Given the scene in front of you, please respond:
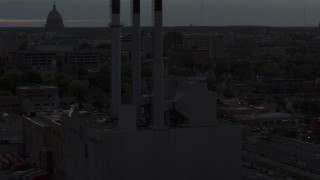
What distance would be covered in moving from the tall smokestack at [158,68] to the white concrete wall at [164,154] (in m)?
0.24

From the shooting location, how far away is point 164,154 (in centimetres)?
549

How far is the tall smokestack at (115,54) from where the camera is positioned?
6449mm

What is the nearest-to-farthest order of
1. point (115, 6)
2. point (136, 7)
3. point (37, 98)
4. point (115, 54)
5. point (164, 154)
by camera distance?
1. point (164, 154)
2. point (136, 7)
3. point (115, 6)
4. point (115, 54)
5. point (37, 98)

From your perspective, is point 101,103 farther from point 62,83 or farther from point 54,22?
point 54,22

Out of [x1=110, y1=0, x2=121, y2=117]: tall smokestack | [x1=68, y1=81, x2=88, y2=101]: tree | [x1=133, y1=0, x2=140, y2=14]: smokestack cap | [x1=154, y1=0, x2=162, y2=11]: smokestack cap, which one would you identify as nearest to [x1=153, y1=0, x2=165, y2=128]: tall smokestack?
[x1=154, y1=0, x2=162, y2=11]: smokestack cap

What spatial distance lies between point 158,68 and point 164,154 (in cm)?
70

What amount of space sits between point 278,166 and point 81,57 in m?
21.0

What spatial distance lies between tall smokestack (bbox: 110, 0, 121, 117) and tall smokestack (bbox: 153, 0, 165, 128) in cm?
70

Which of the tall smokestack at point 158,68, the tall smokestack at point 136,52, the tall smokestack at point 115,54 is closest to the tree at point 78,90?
the tall smokestack at point 115,54

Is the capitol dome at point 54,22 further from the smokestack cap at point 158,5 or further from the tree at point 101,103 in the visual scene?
the smokestack cap at point 158,5

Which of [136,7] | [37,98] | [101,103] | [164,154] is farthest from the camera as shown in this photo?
[37,98]

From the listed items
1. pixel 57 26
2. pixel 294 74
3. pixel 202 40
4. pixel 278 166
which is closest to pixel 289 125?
pixel 278 166

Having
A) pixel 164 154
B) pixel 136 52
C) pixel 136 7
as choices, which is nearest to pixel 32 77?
pixel 136 52

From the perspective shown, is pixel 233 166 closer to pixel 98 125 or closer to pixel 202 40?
pixel 98 125
